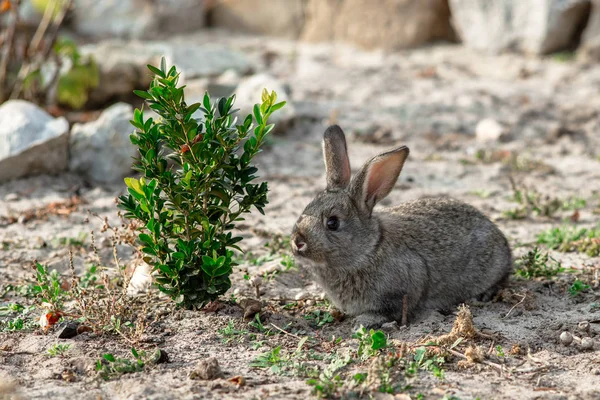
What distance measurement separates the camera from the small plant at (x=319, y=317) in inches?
214

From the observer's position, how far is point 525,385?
14.6 ft

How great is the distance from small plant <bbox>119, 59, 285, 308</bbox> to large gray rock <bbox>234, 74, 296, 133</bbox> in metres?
4.23

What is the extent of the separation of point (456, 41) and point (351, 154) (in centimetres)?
424

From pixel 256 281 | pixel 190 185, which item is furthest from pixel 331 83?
pixel 190 185

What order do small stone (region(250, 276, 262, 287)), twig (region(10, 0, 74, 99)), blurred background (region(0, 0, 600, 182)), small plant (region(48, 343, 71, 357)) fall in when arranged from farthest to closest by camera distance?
1. twig (region(10, 0, 74, 99))
2. blurred background (region(0, 0, 600, 182))
3. small stone (region(250, 276, 262, 287))
4. small plant (region(48, 343, 71, 357))

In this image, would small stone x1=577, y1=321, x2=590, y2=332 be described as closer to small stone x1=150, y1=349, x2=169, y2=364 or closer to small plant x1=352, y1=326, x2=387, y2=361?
small plant x1=352, y1=326, x2=387, y2=361

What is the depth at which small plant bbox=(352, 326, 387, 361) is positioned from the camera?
468 centimetres

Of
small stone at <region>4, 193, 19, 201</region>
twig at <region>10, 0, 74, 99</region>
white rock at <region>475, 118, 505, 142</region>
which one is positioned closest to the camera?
small stone at <region>4, 193, 19, 201</region>

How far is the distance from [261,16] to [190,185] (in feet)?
30.8

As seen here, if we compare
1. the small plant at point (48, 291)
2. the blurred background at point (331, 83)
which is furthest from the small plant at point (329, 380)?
the blurred background at point (331, 83)

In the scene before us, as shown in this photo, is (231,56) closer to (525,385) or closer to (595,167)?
(595,167)

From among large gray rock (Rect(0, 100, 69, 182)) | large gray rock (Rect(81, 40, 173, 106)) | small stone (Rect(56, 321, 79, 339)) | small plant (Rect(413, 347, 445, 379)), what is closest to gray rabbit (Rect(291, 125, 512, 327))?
small plant (Rect(413, 347, 445, 379))

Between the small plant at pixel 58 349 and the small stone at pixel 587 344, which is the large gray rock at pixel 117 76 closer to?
the small plant at pixel 58 349

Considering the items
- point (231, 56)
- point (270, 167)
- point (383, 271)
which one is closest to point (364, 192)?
point (383, 271)
